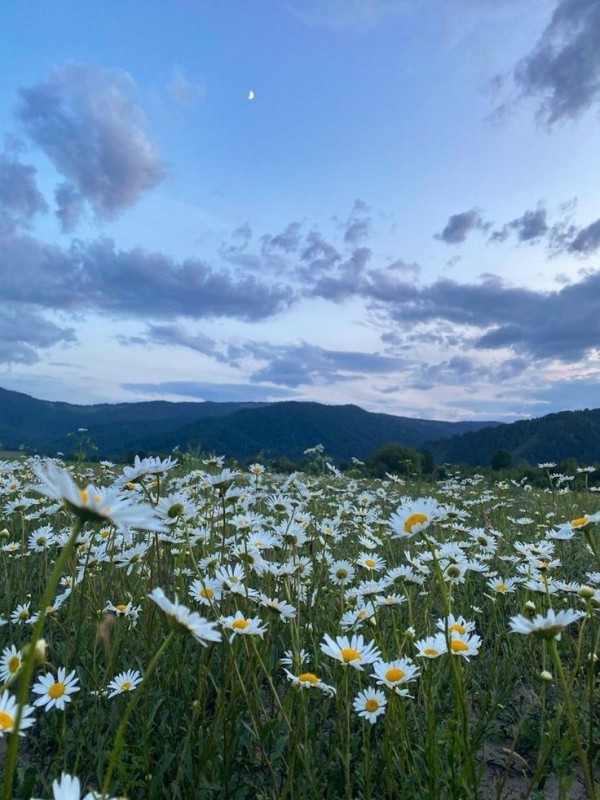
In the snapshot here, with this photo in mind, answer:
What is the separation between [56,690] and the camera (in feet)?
7.09

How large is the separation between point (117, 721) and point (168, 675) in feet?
0.94

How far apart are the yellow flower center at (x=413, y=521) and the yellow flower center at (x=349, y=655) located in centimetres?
57

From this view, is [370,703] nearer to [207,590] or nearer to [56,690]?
[207,590]

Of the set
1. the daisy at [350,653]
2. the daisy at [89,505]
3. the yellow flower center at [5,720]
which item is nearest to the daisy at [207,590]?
the daisy at [350,653]

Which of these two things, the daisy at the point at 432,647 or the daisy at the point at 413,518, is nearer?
the daisy at the point at 413,518

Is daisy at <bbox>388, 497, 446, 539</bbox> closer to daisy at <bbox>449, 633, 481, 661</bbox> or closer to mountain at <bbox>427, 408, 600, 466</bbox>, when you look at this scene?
daisy at <bbox>449, 633, 481, 661</bbox>

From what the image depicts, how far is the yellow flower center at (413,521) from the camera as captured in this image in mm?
1942

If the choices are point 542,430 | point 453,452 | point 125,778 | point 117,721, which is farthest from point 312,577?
point 453,452

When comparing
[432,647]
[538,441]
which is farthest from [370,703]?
[538,441]

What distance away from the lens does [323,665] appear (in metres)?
2.85

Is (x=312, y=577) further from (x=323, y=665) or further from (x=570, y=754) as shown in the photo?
(x=570, y=754)

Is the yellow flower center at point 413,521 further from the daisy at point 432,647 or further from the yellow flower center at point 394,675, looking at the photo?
the daisy at point 432,647

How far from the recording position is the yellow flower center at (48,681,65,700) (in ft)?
7.05

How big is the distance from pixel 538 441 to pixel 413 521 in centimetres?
9261
